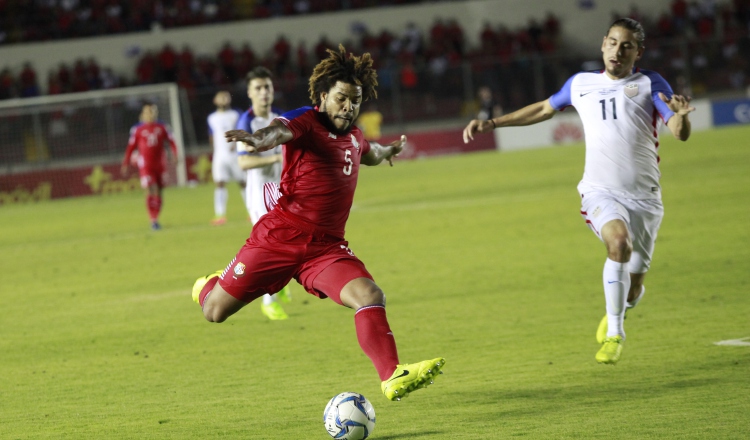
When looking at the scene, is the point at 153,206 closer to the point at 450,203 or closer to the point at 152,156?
the point at 152,156

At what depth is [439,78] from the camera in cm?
3306

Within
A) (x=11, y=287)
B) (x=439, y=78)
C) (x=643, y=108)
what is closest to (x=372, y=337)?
(x=643, y=108)

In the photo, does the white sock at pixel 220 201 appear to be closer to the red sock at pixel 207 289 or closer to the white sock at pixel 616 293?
the red sock at pixel 207 289

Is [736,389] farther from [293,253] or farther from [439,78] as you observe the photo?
[439,78]

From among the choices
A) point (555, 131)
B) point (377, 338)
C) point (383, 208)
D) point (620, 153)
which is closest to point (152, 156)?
point (383, 208)

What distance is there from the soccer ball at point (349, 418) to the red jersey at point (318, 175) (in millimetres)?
1128

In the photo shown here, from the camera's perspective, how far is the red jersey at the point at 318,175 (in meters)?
5.82

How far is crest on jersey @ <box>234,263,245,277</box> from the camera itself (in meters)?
6.04

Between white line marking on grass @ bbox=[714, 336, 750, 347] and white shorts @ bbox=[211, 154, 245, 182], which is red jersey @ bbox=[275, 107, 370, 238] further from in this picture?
white shorts @ bbox=[211, 154, 245, 182]

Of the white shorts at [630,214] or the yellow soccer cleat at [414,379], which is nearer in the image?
the yellow soccer cleat at [414,379]

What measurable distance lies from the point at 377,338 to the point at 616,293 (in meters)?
2.11

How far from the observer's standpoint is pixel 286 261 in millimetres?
5934

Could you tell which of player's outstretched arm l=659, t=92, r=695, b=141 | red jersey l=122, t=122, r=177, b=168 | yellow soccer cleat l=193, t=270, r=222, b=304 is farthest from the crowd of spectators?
player's outstretched arm l=659, t=92, r=695, b=141

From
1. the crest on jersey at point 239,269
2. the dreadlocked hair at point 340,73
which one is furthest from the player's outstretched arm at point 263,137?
the crest on jersey at point 239,269
